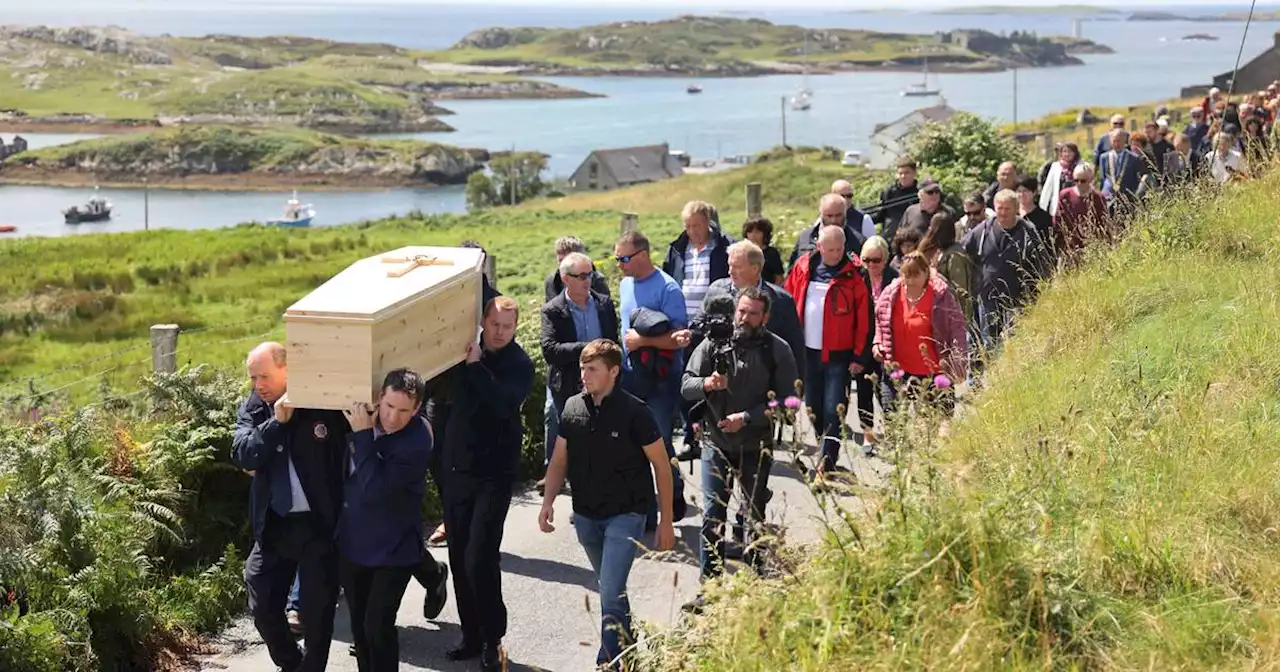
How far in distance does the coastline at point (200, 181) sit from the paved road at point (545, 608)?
16206 centimetres

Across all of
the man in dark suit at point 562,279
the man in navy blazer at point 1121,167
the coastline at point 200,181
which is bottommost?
the coastline at point 200,181

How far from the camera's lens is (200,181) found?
176750 mm

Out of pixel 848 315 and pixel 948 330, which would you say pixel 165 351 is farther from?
pixel 948 330

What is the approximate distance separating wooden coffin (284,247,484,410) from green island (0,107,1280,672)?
174 cm

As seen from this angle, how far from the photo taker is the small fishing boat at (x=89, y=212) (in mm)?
126938

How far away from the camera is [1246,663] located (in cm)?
430

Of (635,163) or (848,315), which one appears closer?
(848,315)

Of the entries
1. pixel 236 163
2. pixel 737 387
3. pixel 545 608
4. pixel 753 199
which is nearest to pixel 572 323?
pixel 737 387

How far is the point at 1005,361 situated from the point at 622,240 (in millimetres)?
2596

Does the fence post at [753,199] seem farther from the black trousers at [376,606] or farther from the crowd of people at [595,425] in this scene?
the black trousers at [376,606]

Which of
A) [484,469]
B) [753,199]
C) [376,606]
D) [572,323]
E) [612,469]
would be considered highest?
[753,199]

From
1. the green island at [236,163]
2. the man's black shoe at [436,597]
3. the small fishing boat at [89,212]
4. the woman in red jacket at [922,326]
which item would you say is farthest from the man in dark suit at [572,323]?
the green island at [236,163]

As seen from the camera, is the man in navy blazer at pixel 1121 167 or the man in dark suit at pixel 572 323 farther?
the man in navy blazer at pixel 1121 167

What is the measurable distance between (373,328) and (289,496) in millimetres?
878
